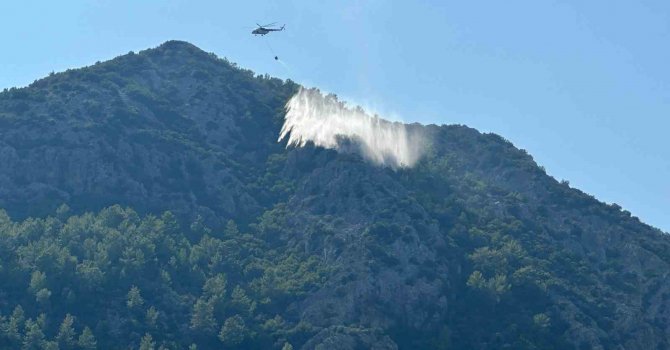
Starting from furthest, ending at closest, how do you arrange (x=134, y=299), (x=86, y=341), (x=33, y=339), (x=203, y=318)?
(x=203, y=318) → (x=134, y=299) → (x=86, y=341) → (x=33, y=339)

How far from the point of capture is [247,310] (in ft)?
651

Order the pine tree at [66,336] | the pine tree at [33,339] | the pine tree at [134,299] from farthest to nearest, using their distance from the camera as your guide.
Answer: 1. the pine tree at [134,299]
2. the pine tree at [66,336]
3. the pine tree at [33,339]

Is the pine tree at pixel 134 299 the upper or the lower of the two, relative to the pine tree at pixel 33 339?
upper

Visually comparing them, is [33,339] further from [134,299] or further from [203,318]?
[203,318]

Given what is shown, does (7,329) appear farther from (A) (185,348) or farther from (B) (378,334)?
(B) (378,334)

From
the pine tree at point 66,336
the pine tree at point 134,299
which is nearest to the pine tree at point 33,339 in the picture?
the pine tree at point 66,336

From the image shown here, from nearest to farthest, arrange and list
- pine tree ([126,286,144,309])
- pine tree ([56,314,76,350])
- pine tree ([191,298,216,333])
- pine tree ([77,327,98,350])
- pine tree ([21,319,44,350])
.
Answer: pine tree ([21,319,44,350]) → pine tree ([56,314,76,350]) → pine tree ([77,327,98,350]) → pine tree ([126,286,144,309]) → pine tree ([191,298,216,333])

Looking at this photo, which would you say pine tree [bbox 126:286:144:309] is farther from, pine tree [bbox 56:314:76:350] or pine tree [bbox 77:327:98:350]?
pine tree [bbox 56:314:76:350]

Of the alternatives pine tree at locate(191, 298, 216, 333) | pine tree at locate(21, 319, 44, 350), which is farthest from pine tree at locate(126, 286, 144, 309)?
pine tree at locate(21, 319, 44, 350)

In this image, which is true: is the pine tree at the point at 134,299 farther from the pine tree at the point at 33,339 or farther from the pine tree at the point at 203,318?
the pine tree at the point at 33,339

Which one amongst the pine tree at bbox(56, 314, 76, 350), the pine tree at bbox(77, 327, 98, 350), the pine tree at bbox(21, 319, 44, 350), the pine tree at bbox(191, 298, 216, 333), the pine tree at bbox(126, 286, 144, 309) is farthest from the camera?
the pine tree at bbox(191, 298, 216, 333)

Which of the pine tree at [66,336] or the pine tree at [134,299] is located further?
the pine tree at [134,299]

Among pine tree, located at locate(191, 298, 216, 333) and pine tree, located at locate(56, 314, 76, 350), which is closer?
pine tree, located at locate(56, 314, 76, 350)

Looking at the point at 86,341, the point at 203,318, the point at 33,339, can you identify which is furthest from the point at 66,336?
the point at 203,318
